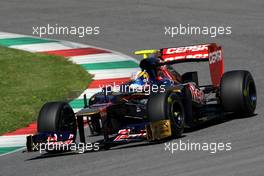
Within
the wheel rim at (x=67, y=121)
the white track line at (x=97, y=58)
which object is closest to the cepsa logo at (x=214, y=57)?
the wheel rim at (x=67, y=121)

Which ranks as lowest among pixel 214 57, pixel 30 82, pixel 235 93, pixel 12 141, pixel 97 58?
pixel 12 141

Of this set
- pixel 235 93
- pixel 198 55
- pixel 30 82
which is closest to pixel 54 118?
pixel 235 93

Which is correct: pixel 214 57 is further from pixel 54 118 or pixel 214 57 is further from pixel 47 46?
pixel 47 46

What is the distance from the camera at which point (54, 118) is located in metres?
13.5

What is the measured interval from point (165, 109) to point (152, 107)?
18 cm

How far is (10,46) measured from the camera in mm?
22719

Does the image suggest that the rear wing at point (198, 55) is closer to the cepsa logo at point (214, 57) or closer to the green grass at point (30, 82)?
the cepsa logo at point (214, 57)

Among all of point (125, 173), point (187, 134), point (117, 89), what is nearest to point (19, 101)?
point (117, 89)

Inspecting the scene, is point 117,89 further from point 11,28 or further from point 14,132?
point 11,28

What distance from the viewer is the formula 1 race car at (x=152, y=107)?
524 inches

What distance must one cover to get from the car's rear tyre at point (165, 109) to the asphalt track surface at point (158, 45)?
0.24 metres

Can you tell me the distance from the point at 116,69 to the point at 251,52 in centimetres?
277

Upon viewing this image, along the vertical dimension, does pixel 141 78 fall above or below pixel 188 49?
below

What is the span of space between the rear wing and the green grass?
2.43 m
